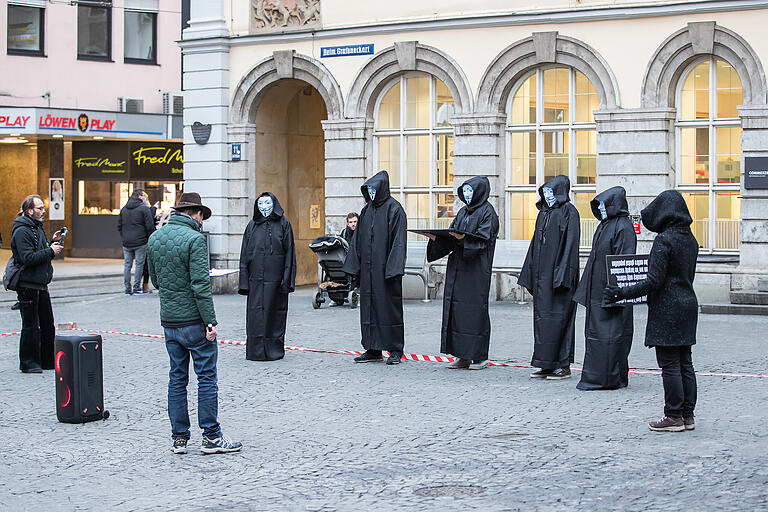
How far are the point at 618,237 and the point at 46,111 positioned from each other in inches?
916

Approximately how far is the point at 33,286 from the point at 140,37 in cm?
2376

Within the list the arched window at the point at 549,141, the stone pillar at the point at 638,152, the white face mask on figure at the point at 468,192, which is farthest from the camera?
the arched window at the point at 549,141

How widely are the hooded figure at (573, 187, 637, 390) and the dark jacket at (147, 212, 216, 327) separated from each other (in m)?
3.91

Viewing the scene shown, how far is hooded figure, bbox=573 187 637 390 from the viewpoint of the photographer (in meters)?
10.8

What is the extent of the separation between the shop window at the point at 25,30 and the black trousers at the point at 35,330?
22.1 metres

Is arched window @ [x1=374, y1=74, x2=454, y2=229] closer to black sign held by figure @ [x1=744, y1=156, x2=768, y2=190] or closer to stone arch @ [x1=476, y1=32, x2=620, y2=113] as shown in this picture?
stone arch @ [x1=476, y1=32, x2=620, y2=113]

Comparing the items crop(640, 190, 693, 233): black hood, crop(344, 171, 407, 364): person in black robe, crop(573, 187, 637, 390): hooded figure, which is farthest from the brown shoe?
crop(344, 171, 407, 364): person in black robe

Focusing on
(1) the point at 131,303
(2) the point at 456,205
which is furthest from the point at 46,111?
(2) the point at 456,205

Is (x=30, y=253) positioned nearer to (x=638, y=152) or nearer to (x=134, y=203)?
(x=638, y=152)

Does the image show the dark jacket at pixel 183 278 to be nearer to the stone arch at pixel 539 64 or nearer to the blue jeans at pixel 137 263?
the stone arch at pixel 539 64

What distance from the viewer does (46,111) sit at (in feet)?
103

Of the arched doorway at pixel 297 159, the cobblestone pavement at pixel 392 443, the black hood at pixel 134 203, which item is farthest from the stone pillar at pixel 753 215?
the black hood at pixel 134 203

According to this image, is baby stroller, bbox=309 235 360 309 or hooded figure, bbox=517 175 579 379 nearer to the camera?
hooded figure, bbox=517 175 579 379

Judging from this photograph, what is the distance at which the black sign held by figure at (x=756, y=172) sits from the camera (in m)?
17.6
